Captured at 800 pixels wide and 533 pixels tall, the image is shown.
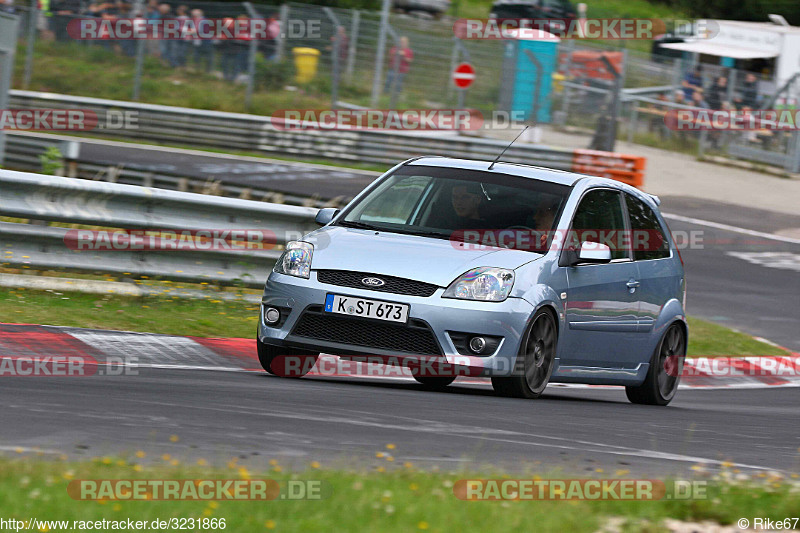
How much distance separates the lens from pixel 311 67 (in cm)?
2800

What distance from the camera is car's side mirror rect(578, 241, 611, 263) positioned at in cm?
859

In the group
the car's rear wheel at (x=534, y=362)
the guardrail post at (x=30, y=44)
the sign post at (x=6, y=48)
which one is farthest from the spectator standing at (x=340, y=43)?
the car's rear wheel at (x=534, y=362)

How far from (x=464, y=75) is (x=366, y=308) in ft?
66.6

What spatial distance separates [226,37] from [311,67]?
192cm

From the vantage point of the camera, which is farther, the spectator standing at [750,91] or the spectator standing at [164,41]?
the spectator standing at [750,91]

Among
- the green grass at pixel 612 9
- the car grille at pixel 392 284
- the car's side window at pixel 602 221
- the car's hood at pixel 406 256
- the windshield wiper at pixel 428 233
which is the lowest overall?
the car grille at pixel 392 284

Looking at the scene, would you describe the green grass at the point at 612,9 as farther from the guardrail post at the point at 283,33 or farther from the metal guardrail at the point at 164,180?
the metal guardrail at the point at 164,180

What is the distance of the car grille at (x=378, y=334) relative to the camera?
785cm

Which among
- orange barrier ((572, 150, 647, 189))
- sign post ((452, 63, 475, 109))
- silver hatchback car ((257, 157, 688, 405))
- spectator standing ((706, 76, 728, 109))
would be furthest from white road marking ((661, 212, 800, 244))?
silver hatchback car ((257, 157, 688, 405))

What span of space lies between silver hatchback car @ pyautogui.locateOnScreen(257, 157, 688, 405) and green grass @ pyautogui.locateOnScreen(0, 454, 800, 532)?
8.26ft

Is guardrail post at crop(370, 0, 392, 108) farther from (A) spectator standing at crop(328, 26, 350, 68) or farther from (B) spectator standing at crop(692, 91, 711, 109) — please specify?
(B) spectator standing at crop(692, 91, 711, 109)

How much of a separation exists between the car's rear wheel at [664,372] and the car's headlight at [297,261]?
3.02 metres

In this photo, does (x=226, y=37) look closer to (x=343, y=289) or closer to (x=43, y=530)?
(x=343, y=289)

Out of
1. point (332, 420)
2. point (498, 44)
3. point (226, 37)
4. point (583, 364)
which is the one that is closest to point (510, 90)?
point (498, 44)
